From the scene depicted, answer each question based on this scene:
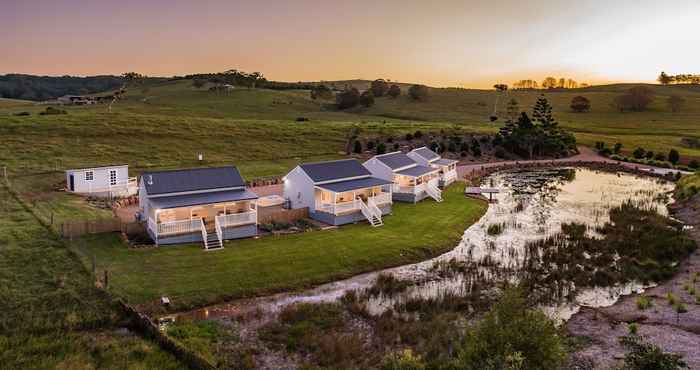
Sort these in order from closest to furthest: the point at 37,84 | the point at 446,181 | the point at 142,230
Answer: the point at 142,230 < the point at 446,181 < the point at 37,84

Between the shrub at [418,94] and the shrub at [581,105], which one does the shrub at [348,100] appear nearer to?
the shrub at [418,94]

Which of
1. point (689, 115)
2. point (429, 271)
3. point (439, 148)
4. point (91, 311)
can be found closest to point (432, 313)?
point (429, 271)

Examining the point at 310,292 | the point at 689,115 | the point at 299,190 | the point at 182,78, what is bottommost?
the point at 310,292

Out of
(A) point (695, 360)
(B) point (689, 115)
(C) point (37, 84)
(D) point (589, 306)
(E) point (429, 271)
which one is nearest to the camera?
(A) point (695, 360)

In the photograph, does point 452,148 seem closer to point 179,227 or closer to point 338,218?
point 338,218

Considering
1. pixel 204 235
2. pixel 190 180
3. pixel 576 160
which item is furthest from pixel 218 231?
pixel 576 160

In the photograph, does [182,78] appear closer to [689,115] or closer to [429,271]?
[689,115]

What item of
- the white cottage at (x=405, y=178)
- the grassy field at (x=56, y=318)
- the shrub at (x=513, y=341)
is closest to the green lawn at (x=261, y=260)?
the grassy field at (x=56, y=318)
